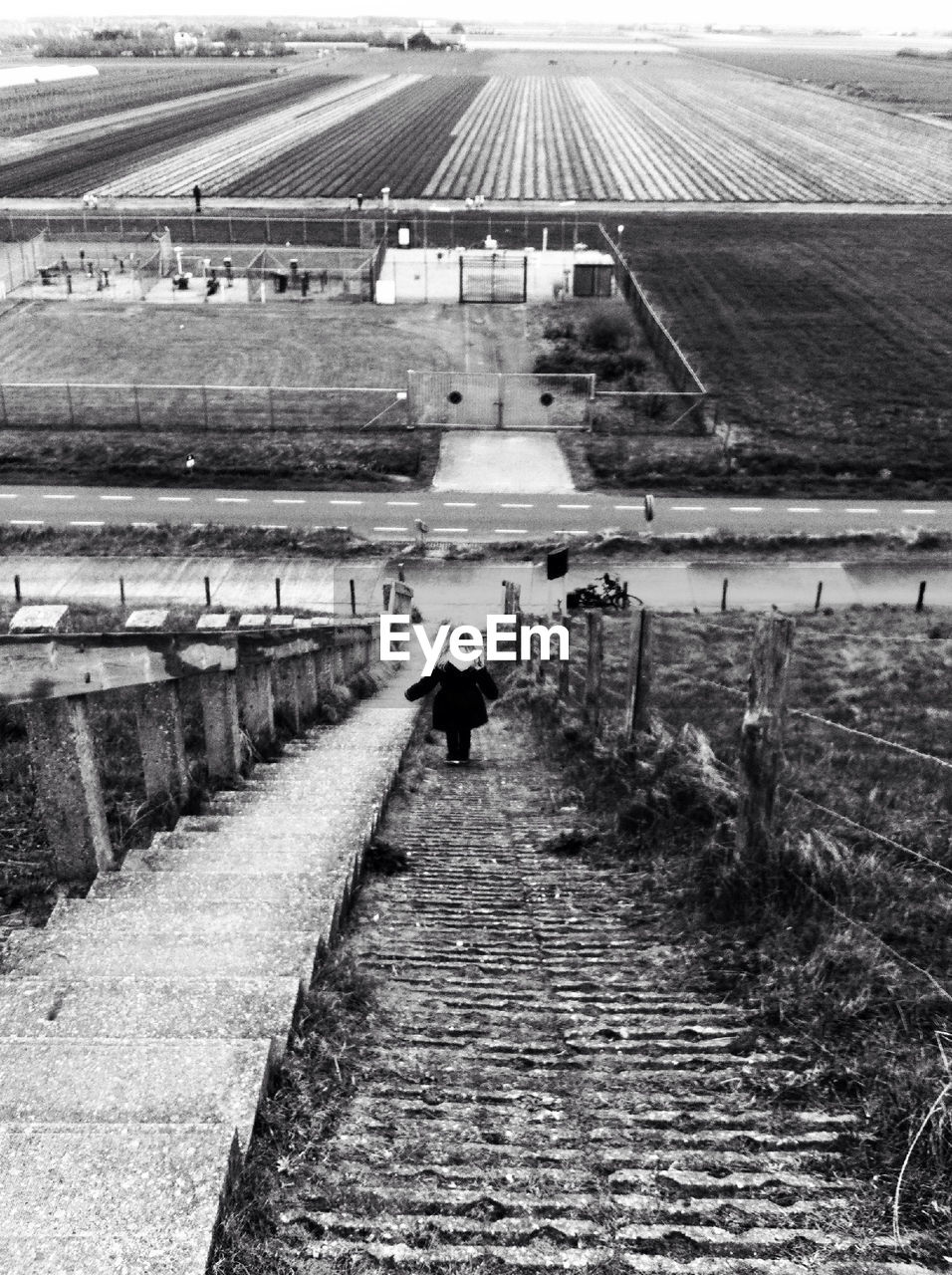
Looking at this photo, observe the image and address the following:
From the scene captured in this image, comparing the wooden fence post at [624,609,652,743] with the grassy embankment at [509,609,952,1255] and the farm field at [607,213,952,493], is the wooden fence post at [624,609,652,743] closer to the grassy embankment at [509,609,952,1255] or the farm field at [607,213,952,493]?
the grassy embankment at [509,609,952,1255]

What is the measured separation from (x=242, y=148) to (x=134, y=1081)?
92.7 meters

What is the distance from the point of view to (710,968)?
5531 mm

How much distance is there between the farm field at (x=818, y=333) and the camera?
100 feet

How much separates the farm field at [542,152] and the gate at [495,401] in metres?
39.1

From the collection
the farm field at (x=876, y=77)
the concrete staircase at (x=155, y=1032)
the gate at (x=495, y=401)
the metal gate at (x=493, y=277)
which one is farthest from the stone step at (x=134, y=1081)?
the farm field at (x=876, y=77)

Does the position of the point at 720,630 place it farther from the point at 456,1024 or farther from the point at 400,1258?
the point at 400,1258

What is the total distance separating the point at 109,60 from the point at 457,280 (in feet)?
582

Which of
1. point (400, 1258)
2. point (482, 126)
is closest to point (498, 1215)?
point (400, 1258)

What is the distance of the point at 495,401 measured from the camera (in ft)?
108

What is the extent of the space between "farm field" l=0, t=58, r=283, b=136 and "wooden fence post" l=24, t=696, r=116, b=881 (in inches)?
4354

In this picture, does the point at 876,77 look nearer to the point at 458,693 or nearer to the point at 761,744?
the point at 458,693

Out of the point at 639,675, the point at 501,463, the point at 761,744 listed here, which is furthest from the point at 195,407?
the point at 761,744

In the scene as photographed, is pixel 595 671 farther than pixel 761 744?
Yes

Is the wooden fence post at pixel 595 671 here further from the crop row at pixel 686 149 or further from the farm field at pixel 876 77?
the farm field at pixel 876 77
